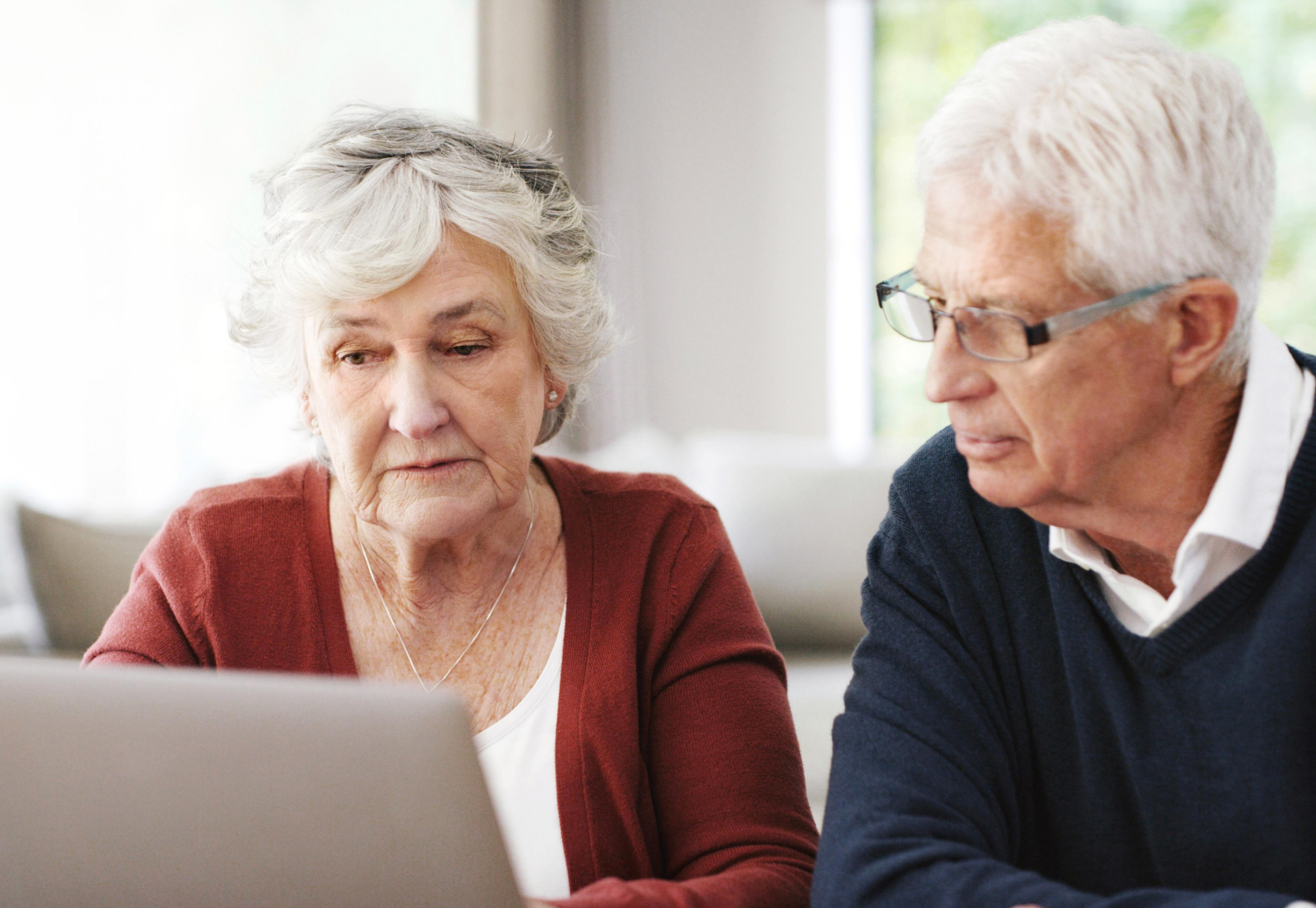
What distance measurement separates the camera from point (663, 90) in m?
4.74

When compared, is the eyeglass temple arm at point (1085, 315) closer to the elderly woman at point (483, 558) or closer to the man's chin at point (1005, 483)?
the man's chin at point (1005, 483)

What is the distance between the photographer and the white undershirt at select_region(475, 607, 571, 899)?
1.18 m

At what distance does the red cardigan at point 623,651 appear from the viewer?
1.14 m

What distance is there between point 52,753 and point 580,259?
813mm

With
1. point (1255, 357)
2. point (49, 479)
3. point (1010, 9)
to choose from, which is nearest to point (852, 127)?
point (1010, 9)

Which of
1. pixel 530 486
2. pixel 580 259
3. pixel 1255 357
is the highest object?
pixel 580 259

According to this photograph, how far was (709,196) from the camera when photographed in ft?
15.6

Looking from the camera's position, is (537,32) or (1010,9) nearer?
(537,32)

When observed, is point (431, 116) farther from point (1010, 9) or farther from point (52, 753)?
point (1010, 9)

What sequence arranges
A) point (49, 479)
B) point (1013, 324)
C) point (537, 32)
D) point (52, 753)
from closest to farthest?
point (52, 753)
point (1013, 324)
point (49, 479)
point (537, 32)

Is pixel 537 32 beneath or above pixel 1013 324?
above

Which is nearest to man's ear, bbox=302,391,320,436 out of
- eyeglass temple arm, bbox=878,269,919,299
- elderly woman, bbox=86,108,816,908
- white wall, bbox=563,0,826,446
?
elderly woman, bbox=86,108,816,908

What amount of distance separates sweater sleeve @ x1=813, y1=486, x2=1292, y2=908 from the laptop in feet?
1.14

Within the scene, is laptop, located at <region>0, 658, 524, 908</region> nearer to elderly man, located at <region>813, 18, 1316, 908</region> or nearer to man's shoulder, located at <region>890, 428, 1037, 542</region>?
elderly man, located at <region>813, 18, 1316, 908</region>
